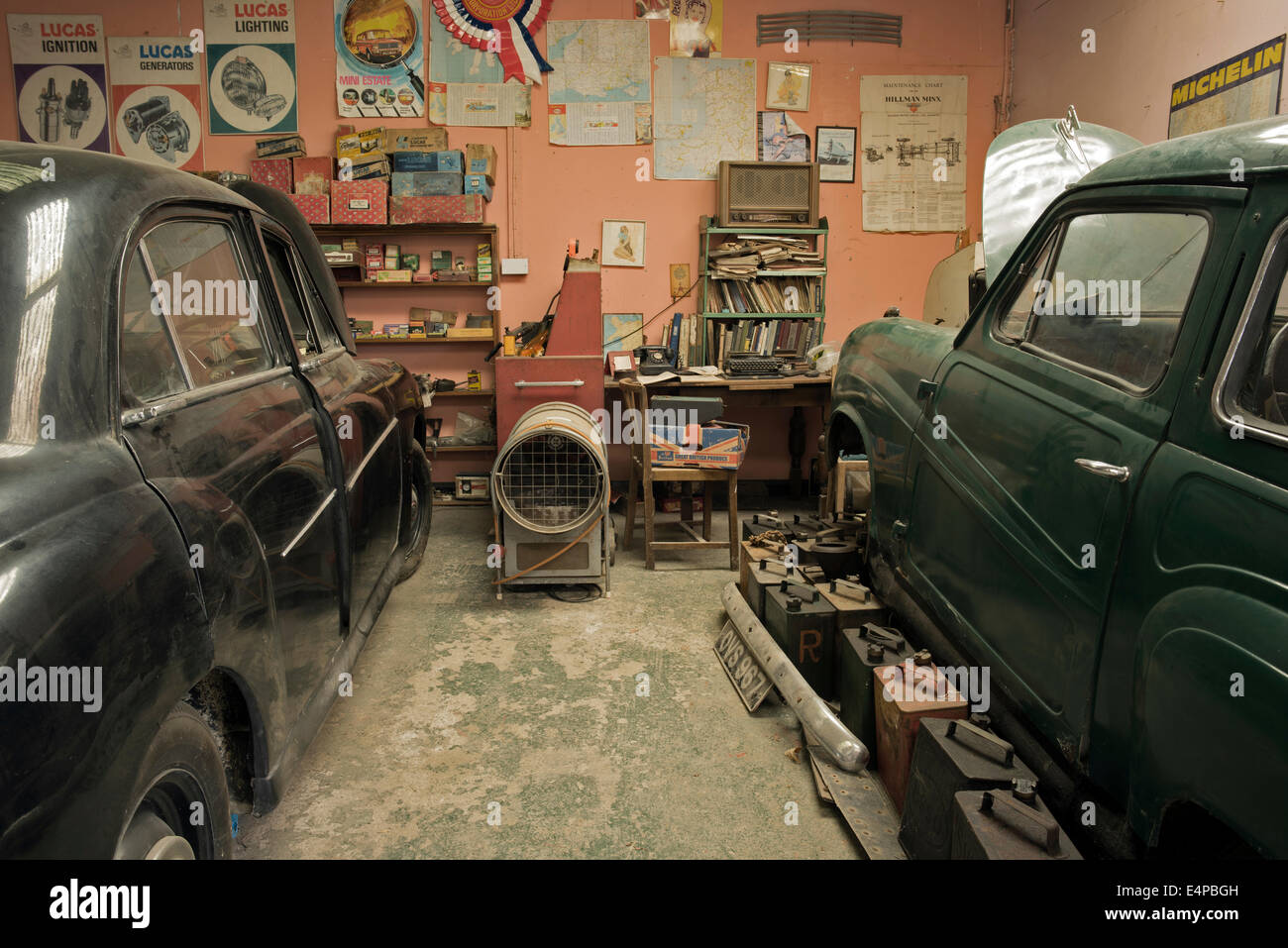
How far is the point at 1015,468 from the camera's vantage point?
205 cm

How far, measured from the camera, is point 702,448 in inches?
186

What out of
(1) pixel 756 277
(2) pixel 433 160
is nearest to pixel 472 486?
(2) pixel 433 160

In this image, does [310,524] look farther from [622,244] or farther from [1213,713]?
[622,244]

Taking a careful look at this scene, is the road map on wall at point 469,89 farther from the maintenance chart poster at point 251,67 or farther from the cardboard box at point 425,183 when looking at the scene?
the maintenance chart poster at point 251,67

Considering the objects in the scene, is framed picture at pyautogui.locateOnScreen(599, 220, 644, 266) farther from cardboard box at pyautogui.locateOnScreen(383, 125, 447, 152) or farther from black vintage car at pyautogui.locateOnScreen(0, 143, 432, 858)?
black vintage car at pyautogui.locateOnScreen(0, 143, 432, 858)

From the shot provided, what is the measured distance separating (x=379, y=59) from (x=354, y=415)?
14.6ft

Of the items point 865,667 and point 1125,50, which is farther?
point 1125,50

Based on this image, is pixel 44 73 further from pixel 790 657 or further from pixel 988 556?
pixel 988 556

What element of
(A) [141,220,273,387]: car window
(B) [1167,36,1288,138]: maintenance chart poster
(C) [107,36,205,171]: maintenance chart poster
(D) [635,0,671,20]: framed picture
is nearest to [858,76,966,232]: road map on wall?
(D) [635,0,671,20]: framed picture

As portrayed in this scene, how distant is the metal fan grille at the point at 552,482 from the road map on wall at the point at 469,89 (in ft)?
10.3

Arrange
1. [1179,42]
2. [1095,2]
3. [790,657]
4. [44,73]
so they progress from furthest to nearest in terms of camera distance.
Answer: [44,73] < [1095,2] < [1179,42] < [790,657]

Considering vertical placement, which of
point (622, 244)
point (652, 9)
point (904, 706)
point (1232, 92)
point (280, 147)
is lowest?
point (904, 706)
